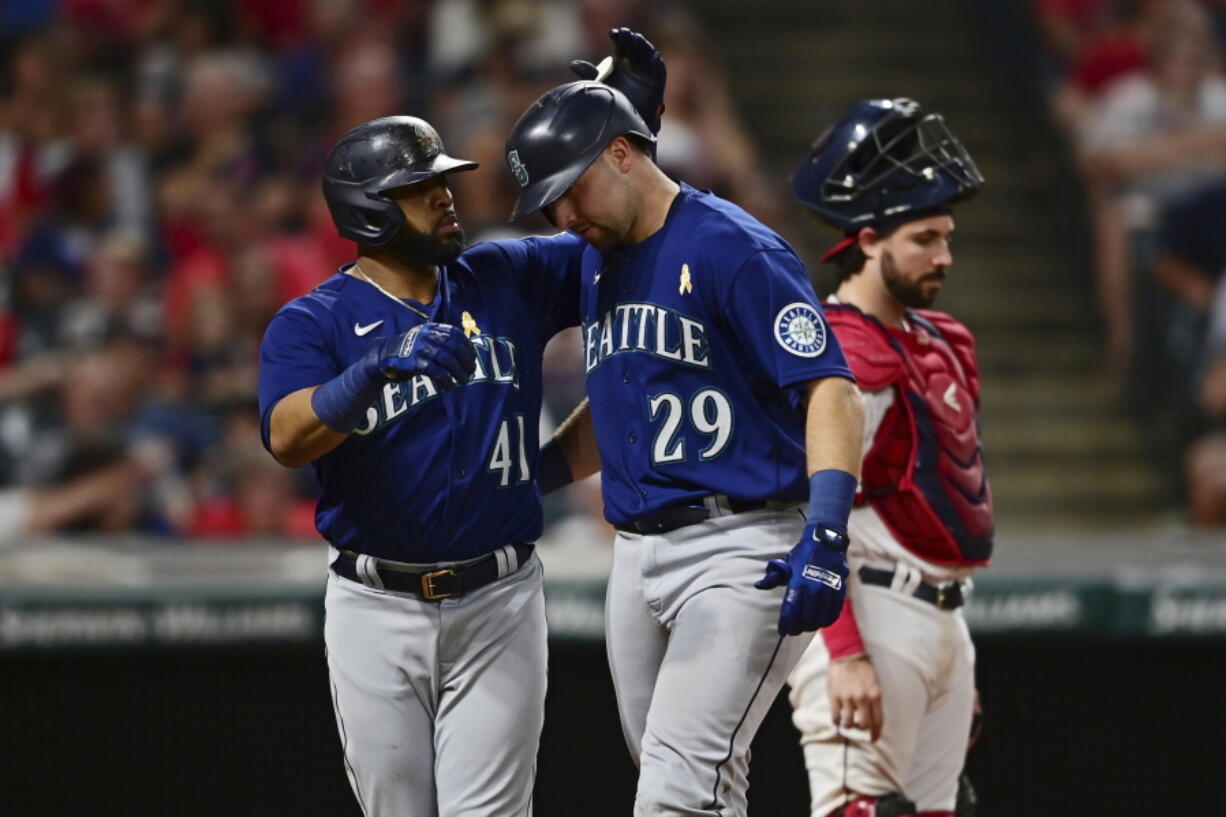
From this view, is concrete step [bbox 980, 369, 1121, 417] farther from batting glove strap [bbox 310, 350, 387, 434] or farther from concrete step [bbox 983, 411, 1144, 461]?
batting glove strap [bbox 310, 350, 387, 434]

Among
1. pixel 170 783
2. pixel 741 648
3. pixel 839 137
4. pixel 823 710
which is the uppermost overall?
pixel 839 137

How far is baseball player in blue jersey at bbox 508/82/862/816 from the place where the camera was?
3.00 meters

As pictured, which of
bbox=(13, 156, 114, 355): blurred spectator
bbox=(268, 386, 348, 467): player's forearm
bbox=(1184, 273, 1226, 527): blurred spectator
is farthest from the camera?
bbox=(13, 156, 114, 355): blurred spectator

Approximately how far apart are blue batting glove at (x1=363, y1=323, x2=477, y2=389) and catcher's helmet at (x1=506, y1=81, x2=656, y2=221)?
0.85 feet

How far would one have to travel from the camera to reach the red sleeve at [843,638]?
3418 mm

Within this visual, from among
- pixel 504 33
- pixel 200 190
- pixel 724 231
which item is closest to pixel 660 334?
pixel 724 231

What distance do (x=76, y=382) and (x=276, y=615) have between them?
6.66ft

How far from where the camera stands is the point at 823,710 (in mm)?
3629

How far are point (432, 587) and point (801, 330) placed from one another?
866 mm

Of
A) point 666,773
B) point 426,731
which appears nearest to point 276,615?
point 426,731

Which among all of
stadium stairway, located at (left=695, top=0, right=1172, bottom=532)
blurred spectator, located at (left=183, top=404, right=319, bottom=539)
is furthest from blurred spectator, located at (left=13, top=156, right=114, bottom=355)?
stadium stairway, located at (left=695, top=0, right=1172, bottom=532)

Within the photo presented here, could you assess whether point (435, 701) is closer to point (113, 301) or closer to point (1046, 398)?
point (113, 301)

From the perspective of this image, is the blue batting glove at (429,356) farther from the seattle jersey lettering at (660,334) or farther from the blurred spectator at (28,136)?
the blurred spectator at (28,136)

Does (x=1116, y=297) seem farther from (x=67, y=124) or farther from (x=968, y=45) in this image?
(x=67, y=124)
